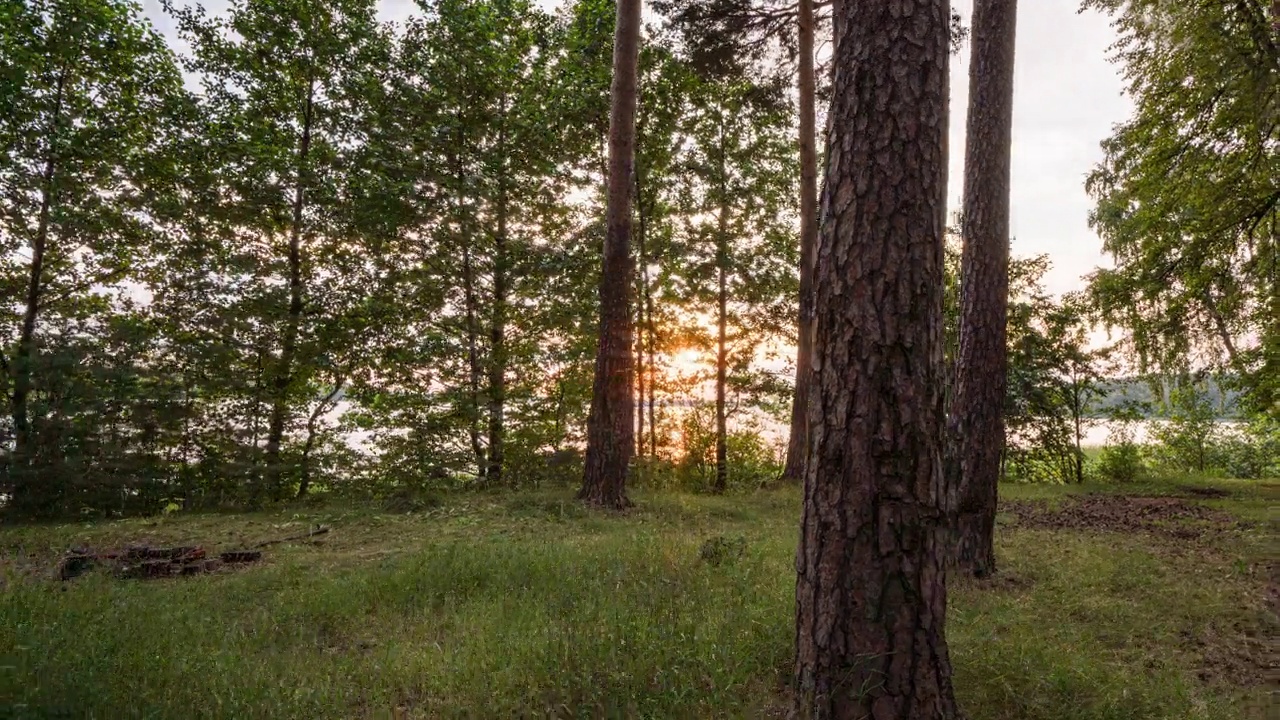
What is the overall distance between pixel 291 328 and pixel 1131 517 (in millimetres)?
16969

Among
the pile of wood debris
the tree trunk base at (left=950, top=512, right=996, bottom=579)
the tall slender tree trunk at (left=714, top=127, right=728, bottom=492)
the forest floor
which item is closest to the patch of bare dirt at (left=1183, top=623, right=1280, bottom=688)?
the forest floor

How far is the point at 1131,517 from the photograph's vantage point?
9.47m

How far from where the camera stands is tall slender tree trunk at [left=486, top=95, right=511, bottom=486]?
1388cm

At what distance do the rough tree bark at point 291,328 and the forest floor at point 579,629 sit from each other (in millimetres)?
4423

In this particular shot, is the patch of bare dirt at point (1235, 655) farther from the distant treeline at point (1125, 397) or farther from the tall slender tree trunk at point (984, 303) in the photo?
the distant treeline at point (1125, 397)

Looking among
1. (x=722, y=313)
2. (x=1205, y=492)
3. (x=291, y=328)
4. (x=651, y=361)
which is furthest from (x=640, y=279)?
(x=1205, y=492)

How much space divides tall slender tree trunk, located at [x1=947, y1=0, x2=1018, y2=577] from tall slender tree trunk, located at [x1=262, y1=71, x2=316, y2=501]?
12.9 m

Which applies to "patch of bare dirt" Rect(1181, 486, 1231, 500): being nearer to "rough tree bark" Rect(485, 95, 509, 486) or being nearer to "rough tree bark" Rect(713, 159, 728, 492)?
"rough tree bark" Rect(713, 159, 728, 492)

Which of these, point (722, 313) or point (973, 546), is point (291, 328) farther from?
point (973, 546)

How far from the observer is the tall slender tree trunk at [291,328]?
1239 cm

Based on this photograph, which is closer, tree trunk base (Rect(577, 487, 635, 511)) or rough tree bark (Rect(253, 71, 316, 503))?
tree trunk base (Rect(577, 487, 635, 511))

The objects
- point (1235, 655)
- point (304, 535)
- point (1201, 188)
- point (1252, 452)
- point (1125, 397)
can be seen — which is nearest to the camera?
point (1235, 655)

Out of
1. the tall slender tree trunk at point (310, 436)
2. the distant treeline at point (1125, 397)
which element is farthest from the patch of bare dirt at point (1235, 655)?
the tall slender tree trunk at point (310, 436)

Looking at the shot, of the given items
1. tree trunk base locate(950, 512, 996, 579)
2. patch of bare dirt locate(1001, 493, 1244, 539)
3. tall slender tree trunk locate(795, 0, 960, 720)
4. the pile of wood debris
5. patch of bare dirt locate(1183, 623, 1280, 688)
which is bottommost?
the pile of wood debris
